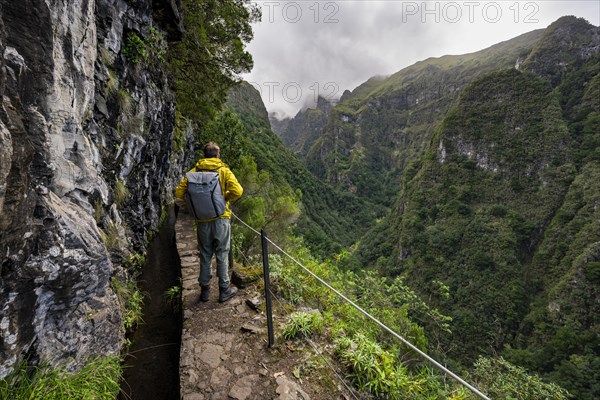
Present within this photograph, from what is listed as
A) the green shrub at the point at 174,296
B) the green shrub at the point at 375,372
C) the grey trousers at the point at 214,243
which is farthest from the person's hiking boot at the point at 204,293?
the green shrub at the point at 375,372

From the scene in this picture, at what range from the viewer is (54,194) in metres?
2.49

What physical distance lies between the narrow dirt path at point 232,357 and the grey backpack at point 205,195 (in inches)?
51.5

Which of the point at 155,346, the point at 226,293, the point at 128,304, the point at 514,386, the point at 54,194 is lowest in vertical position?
the point at 514,386

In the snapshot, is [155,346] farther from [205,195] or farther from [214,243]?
[205,195]

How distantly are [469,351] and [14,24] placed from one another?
5420 centimetres

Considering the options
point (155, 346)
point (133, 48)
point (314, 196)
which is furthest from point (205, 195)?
point (314, 196)

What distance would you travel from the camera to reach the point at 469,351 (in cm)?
4162

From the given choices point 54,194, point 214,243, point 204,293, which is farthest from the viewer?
point 204,293

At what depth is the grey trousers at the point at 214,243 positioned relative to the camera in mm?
3467

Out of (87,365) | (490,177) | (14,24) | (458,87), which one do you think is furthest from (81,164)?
(458,87)

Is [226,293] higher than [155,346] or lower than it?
higher

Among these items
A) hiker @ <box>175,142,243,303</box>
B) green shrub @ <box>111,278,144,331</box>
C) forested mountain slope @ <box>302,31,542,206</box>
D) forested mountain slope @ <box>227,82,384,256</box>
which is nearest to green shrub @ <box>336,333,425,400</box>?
hiker @ <box>175,142,243,303</box>

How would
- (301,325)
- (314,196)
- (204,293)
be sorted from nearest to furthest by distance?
(301,325), (204,293), (314,196)

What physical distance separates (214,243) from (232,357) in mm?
1349
